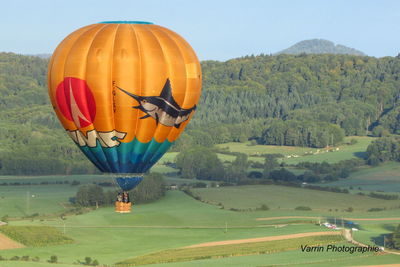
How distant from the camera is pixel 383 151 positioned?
183m

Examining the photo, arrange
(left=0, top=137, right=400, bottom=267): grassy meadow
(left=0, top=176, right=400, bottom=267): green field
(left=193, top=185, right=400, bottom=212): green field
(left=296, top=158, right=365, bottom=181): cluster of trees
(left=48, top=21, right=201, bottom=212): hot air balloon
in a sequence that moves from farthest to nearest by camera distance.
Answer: (left=296, top=158, right=365, bottom=181): cluster of trees, (left=193, top=185, right=400, bottom=212): green field, (left=0, top=137, right=400, bottom=267): grassy meadow, (left=0, top=176, right=400, bottom=267): green field, (left=48, top=21, right=201, bottom=212): hot air balloon

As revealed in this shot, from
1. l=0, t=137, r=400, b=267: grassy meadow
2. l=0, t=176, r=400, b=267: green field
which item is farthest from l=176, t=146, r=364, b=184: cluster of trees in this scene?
l=0, t=176, r=400, b=267: green field

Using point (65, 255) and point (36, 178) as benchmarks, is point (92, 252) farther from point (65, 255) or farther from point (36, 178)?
point (36, 178)

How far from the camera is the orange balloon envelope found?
65.8 meters

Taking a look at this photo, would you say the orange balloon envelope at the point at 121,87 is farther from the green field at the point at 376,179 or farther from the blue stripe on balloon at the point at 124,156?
the green field at the point at 376,179

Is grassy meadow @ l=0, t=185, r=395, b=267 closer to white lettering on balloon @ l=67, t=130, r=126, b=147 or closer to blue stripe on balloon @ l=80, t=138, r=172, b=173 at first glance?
blue stripe on balloon @ l=80, t=138, r=172, b=173

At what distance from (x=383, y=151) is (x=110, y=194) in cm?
7469

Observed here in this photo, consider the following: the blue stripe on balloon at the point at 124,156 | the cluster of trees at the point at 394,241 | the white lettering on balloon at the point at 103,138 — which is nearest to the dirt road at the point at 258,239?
the cluster of trees at the point at 394,241

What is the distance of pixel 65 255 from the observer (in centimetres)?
8719

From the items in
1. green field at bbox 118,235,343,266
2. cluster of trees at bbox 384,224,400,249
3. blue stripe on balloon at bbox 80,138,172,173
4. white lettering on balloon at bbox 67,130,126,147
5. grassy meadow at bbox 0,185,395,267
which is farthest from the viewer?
cluster of trees at bbox 384,224,400,249

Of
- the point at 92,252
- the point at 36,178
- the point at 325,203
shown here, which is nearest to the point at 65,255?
the point at 92,252

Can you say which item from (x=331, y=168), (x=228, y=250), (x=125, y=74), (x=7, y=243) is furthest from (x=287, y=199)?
(x=125, y=74)

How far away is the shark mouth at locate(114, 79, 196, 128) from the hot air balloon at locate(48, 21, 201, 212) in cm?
2

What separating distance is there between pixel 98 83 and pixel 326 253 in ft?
94.3
